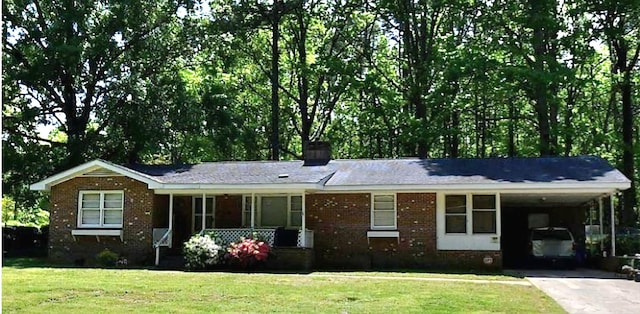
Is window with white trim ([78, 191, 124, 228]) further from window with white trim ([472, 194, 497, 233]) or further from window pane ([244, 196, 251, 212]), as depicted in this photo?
window with white trim ([472, 194, 497, 233])

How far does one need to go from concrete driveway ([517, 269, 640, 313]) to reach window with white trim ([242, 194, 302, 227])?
704 centimetres

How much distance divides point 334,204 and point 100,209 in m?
7.49

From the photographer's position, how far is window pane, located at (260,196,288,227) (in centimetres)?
A: 2172

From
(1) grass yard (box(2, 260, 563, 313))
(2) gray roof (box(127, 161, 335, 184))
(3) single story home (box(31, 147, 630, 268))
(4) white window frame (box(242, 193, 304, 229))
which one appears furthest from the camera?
(4) white window frame (box(242, 193, 304, 229))

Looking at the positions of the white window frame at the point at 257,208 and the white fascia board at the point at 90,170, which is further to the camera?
the white window frame at the point at 257,208

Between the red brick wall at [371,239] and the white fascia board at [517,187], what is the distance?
0.57 m

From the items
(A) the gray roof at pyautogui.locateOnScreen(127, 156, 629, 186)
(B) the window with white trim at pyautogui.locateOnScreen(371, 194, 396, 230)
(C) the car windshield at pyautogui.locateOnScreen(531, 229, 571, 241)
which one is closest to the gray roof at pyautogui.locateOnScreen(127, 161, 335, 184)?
(A) the gray roof at pyautogui.locateOnScreen(127, 156, 629, 186)

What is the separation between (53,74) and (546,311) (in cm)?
2451

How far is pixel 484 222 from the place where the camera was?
19703 millimetres

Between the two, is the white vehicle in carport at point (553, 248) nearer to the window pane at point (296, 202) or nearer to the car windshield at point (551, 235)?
the car windshield at point (551, 235)

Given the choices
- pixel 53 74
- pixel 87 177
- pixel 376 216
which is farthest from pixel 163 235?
pixel 53 74

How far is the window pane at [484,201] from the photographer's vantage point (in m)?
19.7

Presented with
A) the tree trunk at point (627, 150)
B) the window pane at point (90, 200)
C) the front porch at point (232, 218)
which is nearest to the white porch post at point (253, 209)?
the front porch at point (232, 218)

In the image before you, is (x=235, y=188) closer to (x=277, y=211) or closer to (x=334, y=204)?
(x=277, y=211)
